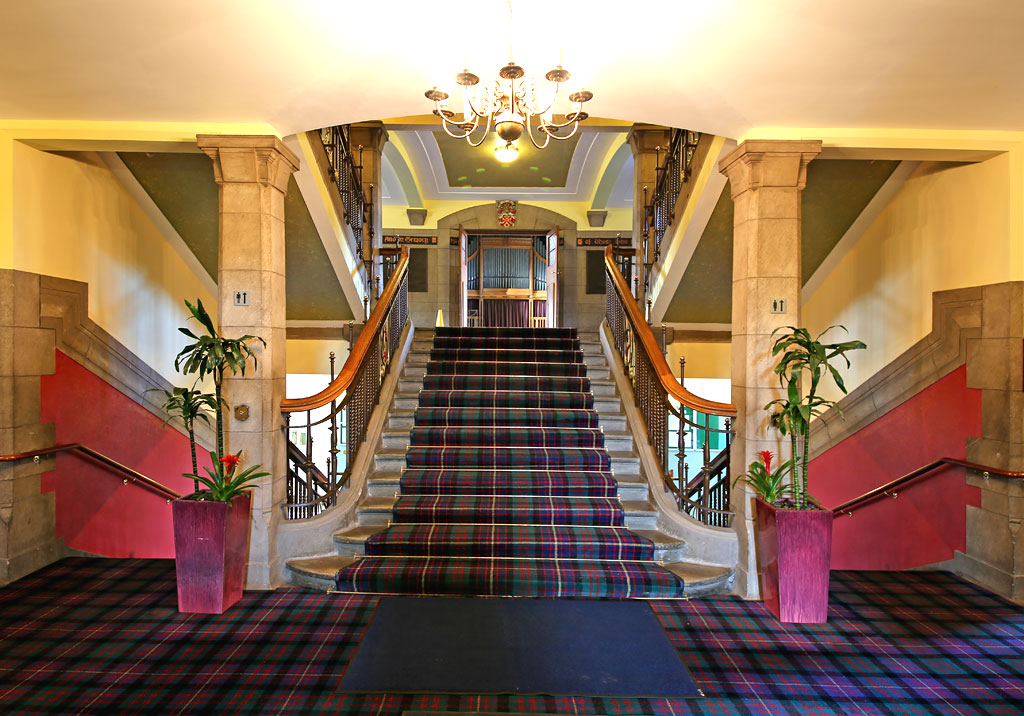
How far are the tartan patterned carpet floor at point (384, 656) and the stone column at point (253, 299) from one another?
490mm

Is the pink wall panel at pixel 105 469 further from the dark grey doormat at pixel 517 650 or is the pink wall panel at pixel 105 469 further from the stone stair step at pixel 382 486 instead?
the dark grey doormat at pixel 517 650

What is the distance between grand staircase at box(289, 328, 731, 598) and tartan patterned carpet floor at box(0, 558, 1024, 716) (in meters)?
0.30

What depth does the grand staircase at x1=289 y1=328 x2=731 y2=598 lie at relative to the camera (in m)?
3.66

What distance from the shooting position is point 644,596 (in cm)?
362

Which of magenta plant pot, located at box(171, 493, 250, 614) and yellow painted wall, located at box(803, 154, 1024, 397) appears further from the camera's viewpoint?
yellow painted wall, located at box(803, 154, 1024, 397)

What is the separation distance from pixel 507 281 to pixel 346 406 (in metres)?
8.00

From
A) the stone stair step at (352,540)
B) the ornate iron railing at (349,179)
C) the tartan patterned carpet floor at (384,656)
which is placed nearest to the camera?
the tartan patterned carpet floor at (384,656)

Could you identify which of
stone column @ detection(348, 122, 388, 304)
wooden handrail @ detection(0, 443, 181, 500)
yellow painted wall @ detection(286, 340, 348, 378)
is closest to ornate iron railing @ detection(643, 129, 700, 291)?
stone column @ detection(348, 122, 388, 304)

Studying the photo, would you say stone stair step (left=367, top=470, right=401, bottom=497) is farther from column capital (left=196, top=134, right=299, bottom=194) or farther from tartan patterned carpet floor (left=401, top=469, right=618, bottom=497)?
column capital (left=196, top=134, right=299, bottom=194)

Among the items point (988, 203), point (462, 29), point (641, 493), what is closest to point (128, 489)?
point (641, 493)

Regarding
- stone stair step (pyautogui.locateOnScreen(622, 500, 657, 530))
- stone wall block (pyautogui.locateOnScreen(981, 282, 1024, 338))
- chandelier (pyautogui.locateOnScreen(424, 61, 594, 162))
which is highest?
chandelier (pyautogui.locateOnScreen(424, 61, 594, 162))

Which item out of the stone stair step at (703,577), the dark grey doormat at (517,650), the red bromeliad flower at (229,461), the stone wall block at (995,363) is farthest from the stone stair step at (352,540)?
the stone wall block at (995,363)

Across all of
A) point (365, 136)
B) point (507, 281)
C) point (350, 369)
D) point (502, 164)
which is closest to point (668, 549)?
point (350, 369)

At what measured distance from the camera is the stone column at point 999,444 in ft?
12.6
